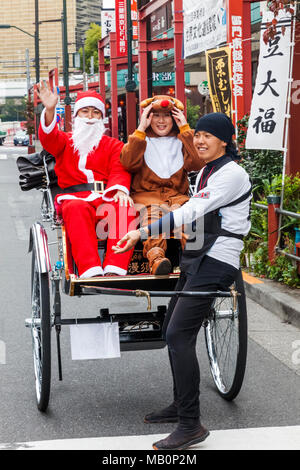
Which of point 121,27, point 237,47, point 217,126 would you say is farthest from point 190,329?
point 121,27

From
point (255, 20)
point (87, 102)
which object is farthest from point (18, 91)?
point (87, 102)

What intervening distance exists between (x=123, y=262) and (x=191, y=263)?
751mm

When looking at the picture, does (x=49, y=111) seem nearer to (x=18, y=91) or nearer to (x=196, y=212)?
(x=196, y=212)

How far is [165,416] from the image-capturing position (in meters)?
4.30

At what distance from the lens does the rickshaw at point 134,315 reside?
431 centimetres

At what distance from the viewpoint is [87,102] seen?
213 inches

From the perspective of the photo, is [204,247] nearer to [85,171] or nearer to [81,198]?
[81,198]

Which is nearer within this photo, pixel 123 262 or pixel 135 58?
pixel 123 262

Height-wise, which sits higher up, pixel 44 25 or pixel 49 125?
pixel 44 25

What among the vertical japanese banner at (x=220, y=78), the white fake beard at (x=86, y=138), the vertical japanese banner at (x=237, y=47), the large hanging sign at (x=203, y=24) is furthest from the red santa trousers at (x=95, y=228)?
the large hanging sign at (x=203, y=24)

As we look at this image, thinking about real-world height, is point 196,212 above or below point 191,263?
above

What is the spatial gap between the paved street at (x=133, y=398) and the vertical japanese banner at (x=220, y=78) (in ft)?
20.0

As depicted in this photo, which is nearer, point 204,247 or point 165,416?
point 204,247

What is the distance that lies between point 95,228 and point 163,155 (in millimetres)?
693
